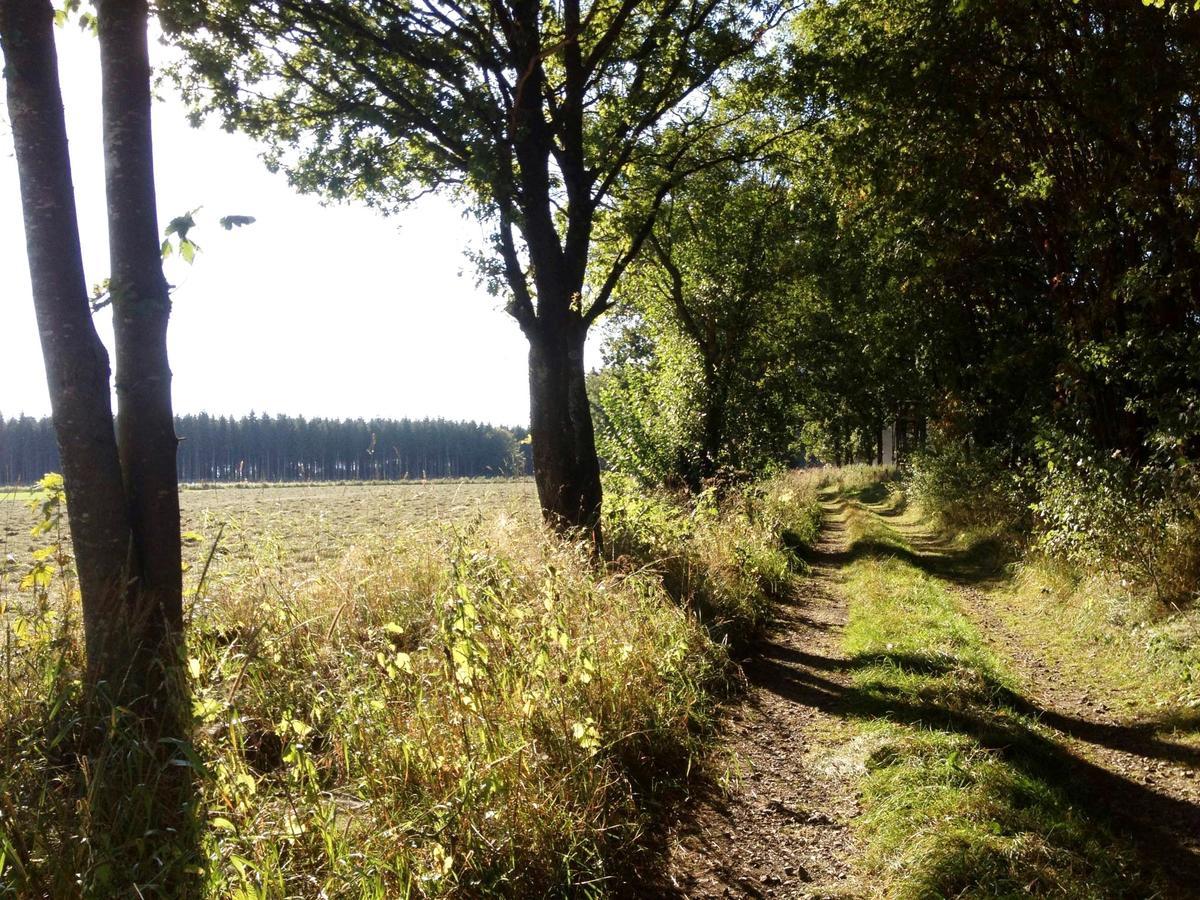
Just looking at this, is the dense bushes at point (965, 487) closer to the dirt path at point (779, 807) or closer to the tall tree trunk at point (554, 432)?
the tall tree trunk at point (554, 432)

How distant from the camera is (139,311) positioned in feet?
Result: 13.4

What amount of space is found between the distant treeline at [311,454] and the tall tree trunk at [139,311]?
29 cm

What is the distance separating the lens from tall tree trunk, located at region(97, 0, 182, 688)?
4.07m

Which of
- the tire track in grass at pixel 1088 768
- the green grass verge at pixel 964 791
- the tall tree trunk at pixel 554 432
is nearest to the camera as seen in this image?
the green grass verge at pixel 964 791

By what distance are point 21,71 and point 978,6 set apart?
26.3 ft


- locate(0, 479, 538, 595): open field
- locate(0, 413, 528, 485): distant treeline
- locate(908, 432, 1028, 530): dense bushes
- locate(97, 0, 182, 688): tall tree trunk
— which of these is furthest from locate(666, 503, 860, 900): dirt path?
locate(908, 432, 1028, 530): dense bushes

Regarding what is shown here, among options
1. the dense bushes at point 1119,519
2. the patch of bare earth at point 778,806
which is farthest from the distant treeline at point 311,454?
the dense bushes at point 1119,519

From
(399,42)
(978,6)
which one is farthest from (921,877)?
(399,42)

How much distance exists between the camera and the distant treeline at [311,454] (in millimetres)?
7230

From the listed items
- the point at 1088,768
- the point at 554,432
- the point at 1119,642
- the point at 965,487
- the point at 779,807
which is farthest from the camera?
the point at 965,487

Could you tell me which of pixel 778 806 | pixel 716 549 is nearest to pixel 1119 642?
pixel 716 549

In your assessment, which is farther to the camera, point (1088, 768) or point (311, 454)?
point (311, 454)

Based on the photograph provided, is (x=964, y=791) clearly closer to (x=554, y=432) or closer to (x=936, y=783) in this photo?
(x=936, y=783)

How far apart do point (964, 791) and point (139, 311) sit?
5.03 metres
